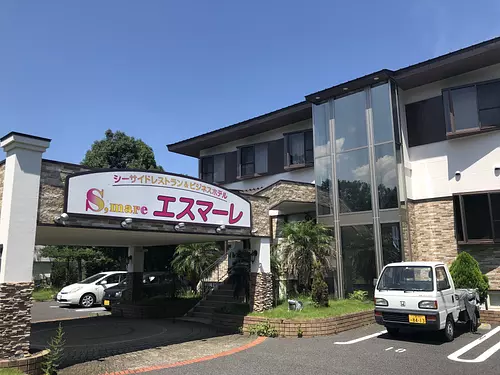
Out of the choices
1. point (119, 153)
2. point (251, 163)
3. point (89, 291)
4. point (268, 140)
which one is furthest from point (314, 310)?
point (119, 153)

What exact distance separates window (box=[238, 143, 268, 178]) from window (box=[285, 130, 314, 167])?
1531mm

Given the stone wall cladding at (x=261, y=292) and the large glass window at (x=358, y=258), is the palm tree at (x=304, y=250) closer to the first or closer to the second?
the large glass window at (x=358, y=258)

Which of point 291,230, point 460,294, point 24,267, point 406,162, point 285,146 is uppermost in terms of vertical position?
point 285,146

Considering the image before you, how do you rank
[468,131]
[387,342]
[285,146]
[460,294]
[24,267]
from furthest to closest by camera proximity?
[285,146] → [468,131] → [460,294] → [387,342] → [24,267]

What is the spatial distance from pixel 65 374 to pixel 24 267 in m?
2.04

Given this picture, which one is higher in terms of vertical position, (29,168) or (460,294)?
(29,168)

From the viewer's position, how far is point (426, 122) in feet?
51.8

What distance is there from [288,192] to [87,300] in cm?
1070

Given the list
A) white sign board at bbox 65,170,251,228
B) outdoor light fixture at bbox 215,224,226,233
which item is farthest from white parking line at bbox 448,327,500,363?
white sign board at bbox 65,170,251,228

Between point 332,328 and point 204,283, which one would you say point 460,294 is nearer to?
point 332,328

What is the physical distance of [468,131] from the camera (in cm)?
1449

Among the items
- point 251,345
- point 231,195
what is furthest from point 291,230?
point 251,345

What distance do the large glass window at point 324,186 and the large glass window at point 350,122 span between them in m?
0.80

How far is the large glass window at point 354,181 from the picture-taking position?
15.6 metres
